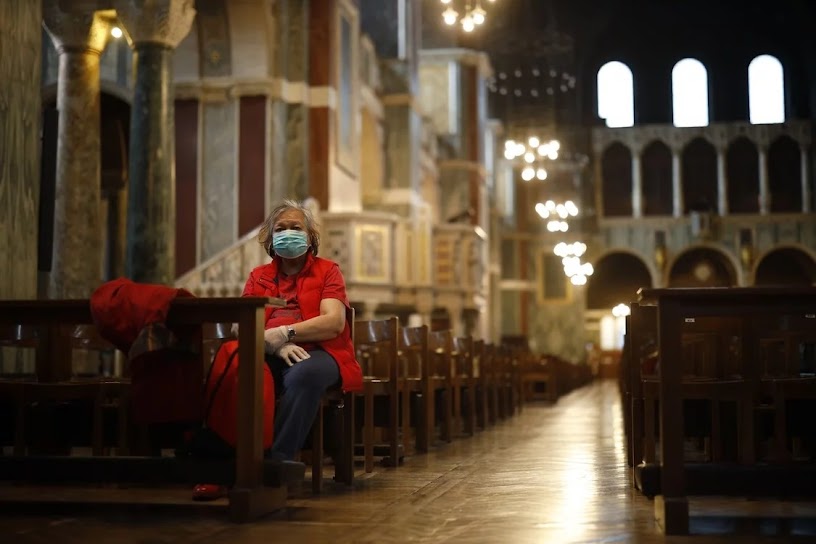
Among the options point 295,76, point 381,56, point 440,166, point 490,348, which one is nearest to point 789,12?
point 440,166

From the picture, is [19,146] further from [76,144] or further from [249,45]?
[249,45]

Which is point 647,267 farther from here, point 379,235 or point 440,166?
point 379,235

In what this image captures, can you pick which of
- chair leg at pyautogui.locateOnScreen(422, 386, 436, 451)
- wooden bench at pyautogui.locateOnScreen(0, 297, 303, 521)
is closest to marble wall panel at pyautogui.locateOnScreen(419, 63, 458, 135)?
chair leg at pyautogui.locateOnScreen(422, 386, 436, 451)

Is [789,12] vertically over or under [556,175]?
over

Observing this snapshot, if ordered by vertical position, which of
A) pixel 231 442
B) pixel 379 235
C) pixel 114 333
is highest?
pixel 379 235

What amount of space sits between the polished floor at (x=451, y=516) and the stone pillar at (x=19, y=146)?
1330 mm

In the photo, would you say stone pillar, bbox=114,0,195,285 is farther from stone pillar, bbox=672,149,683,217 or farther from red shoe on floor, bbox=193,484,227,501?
stone pillar, bbox=672,149,683,217

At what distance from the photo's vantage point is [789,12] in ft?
124

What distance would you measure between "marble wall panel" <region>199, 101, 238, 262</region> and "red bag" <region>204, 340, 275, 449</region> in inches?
453

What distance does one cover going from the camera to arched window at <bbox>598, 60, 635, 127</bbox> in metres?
39.1

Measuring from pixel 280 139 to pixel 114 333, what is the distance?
40.3ft

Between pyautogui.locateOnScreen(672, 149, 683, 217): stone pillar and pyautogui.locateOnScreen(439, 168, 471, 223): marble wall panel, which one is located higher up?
pyautogui.locateOnScreen(672, 149, 683, 217): stone pillar

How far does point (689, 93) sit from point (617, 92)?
2.39 meters

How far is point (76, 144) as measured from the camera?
467 inches
